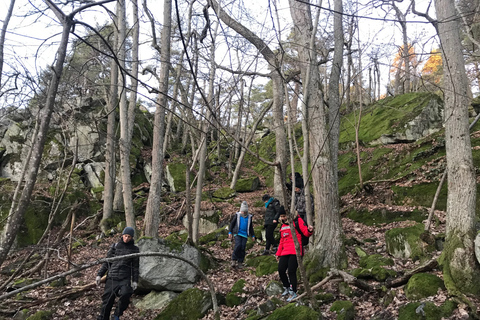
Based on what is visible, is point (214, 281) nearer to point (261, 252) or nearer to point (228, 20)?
point (261, 252)

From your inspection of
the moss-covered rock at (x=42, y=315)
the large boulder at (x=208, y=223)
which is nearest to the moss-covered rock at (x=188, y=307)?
the moss-covered rock at (x=42, y=315)

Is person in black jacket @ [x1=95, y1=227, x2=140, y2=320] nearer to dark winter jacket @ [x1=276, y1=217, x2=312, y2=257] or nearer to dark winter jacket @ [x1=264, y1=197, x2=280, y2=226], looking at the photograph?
dark winter jacket @ [x1=276, y1=217, x2=312, y2=257]

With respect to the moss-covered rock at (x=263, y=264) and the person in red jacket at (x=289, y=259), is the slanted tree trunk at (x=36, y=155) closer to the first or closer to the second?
the person in red jacket at (x=289, y=259)

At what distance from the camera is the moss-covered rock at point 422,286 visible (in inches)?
162

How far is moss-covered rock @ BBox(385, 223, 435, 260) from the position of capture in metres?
5.91

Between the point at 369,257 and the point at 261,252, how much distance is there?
2964 millimetres

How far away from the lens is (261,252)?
8234mm

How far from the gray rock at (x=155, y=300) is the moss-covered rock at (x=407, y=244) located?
465 centimetres

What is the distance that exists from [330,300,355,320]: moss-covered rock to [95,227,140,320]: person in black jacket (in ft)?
10.8

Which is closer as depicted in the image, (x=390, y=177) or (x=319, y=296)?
(x=319, y=296)

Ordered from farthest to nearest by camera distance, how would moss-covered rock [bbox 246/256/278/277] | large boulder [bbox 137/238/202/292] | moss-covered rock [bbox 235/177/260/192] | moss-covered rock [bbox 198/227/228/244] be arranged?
moss-covered rock [bbox 235/177/260/192], moss-covered rock [bbox 198/227/228/244], moss-covered rock [bbox 246/256/278/277], large boulder [bbox 137/238/202/292]

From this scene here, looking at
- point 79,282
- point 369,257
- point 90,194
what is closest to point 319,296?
point 369,257

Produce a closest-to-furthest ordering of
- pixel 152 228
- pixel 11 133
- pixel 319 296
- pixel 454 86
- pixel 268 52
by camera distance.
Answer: pixel 454 86
pixel 319 296
pixel 268 52
pixel 152 228
pixel 11 133

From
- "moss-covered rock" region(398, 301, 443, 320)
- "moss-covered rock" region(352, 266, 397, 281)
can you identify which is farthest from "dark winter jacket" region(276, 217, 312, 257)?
"moss-covered rock" region(398, 301, 443, 320)
